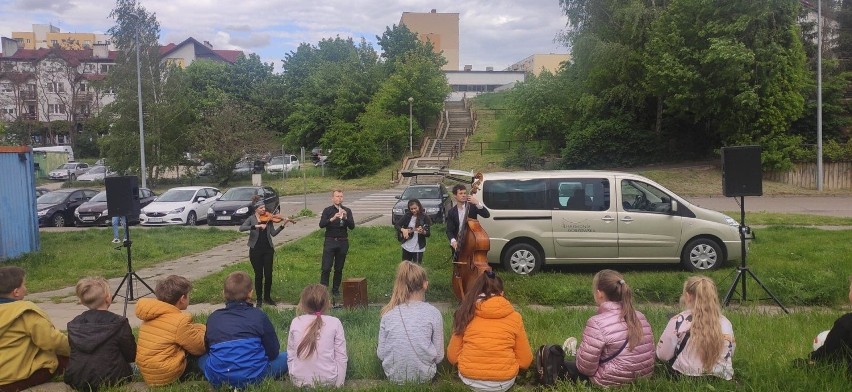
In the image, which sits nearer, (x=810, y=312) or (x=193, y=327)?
(x=193, y=327)

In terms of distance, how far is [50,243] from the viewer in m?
17.9

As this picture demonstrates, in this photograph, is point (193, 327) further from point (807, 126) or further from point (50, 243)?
point (807, 126)

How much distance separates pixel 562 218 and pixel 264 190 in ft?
53.9

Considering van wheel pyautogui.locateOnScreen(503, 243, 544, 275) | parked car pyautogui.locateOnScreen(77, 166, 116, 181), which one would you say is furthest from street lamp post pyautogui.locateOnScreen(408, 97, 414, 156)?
van wheel pyautogui.locateOnScreen(503, 243, 544, 275)

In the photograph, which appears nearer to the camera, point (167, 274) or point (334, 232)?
point (334, 232)

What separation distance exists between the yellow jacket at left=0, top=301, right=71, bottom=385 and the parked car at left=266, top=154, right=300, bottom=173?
43570 mm

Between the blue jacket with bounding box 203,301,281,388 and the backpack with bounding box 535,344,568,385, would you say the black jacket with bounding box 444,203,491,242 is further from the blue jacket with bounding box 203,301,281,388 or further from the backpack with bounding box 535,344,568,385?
the blue jacket with bounding box 203,301,281,388

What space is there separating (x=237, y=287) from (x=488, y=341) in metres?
2.08

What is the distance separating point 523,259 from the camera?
451 inches

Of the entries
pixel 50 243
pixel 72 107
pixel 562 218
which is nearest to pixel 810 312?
pixel 562 218

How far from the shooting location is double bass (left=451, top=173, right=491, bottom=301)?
8.61 m

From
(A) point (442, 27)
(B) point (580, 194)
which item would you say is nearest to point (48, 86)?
A: (A) point (442, 27)

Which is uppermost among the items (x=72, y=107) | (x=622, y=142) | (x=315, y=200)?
(x=72, y=107)

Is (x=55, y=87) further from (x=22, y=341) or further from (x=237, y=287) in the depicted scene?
(x=237, y=287)
